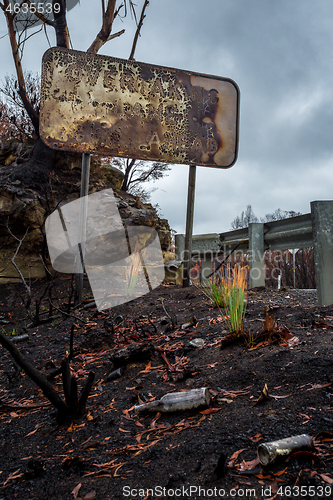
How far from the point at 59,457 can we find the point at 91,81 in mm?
3939

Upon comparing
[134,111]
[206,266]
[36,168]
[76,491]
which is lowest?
[76,491]

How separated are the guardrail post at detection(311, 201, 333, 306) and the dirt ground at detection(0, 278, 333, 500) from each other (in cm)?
20

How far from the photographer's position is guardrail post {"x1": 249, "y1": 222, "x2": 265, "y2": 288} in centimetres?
423

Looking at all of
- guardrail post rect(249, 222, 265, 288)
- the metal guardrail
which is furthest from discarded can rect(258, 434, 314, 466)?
guardrail post rect(249, 222, 265, 288)

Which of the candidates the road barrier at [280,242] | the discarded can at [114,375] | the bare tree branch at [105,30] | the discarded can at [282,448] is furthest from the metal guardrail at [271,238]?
the bare tree branch at [105,30]

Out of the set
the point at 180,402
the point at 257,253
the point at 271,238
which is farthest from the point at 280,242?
the point at 180,402

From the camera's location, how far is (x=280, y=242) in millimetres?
4086

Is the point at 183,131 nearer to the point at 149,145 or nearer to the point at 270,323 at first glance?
the point at 149,145

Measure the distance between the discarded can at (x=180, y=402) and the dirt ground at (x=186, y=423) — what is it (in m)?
0.03

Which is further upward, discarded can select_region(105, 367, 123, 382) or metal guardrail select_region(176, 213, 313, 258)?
metal guardrail select_region(176, 213, 313, 258)

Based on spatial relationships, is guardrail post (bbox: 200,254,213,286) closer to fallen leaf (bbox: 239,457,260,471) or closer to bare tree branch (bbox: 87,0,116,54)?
fallen leaf (bbox: 239,457,260,471)

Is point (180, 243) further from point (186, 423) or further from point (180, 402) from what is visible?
point (186, 423)

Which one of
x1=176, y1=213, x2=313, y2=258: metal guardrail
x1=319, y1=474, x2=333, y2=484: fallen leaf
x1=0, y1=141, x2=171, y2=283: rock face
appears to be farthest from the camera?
x1=0, y1=141, x2=171, y2=283: rock face

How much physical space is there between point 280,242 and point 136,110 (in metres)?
2.63
